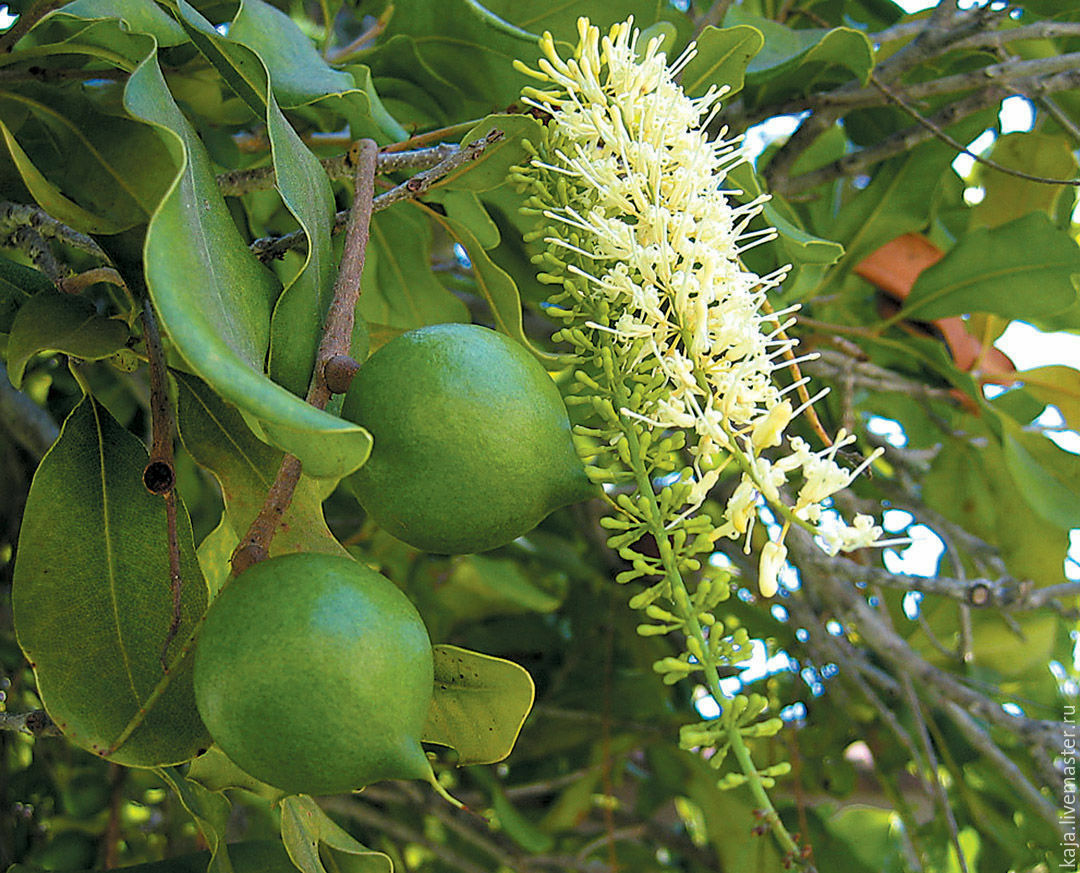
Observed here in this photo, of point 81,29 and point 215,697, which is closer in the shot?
Result: point 215,697

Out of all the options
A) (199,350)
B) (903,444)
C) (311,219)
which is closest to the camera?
(199,350)

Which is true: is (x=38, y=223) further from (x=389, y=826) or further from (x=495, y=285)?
(x=389, y=826)

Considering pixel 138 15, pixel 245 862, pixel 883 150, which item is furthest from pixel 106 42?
pixel 883 150

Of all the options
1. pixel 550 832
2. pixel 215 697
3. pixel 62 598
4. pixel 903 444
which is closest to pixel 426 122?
pixel 62 598

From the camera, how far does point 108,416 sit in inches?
27.9

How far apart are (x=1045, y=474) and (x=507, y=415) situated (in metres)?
0.95

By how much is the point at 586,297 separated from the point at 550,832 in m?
1.29

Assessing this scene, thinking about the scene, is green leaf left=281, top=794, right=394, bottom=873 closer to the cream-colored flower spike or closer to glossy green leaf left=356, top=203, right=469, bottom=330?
the cream-colored flower spike

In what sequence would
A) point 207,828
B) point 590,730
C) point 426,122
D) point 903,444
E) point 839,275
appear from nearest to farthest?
point 207,828
point 426,122
point 839,275
point 903,444
point 590,730

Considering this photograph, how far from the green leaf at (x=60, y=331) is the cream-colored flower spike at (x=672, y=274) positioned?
0.30m

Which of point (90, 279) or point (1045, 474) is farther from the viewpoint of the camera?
point (1045, 474)

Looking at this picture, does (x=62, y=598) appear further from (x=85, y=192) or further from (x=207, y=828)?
(x=85, y=192)

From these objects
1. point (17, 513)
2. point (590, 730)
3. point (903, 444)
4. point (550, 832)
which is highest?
point (903, 444)

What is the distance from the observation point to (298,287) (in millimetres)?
531
